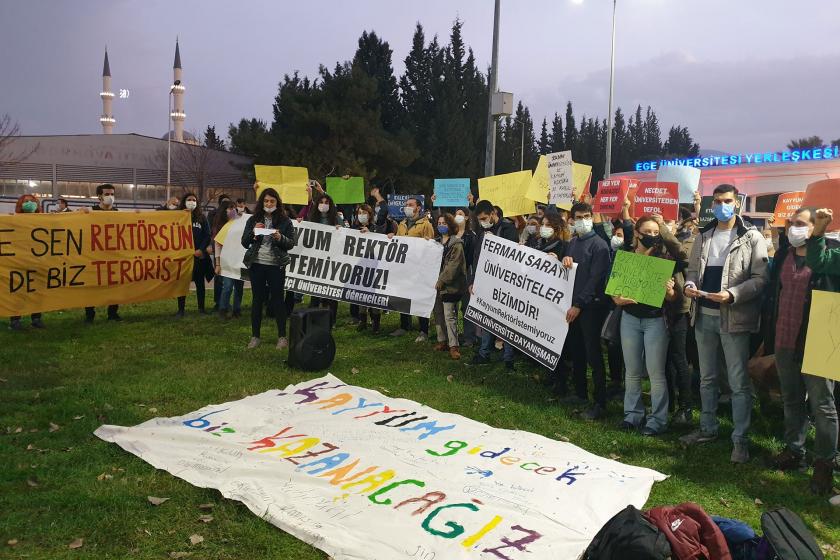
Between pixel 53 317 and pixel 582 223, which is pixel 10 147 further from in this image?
pixel 582 223

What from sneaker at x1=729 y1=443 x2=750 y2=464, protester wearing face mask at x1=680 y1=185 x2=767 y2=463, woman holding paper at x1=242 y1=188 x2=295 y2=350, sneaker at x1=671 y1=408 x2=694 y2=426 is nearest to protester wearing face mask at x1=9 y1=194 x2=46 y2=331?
woman holding paper at x1=242 y1=188 x2=295 y2=350

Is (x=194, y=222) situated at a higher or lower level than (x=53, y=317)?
higher

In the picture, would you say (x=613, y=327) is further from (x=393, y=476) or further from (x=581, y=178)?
(x=581, y=178)

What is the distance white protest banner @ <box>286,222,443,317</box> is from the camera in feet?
31.8

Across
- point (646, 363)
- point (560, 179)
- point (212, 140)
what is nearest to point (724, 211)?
point (646, 363)

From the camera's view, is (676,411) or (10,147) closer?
(676,411)

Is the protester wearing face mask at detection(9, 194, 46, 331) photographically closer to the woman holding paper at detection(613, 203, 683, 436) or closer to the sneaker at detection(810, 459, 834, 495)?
the woman holding paper at detection(613, 203, 683, 436)

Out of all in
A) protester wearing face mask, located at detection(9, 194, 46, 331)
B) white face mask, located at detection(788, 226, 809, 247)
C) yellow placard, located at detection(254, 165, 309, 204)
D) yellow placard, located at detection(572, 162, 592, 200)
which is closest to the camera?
white face mask, located at detection(788, 226, 809, 247)

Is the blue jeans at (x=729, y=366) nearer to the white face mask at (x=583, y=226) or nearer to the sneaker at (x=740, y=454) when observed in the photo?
the sneaker at (x=740, y=454)

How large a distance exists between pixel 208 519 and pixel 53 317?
866cm

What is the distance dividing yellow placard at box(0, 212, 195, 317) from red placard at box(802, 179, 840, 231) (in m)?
9.50

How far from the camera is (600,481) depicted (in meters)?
5.00

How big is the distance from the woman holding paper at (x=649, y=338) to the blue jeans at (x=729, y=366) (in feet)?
1.20

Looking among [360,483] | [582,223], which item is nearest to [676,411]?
[582,223]
